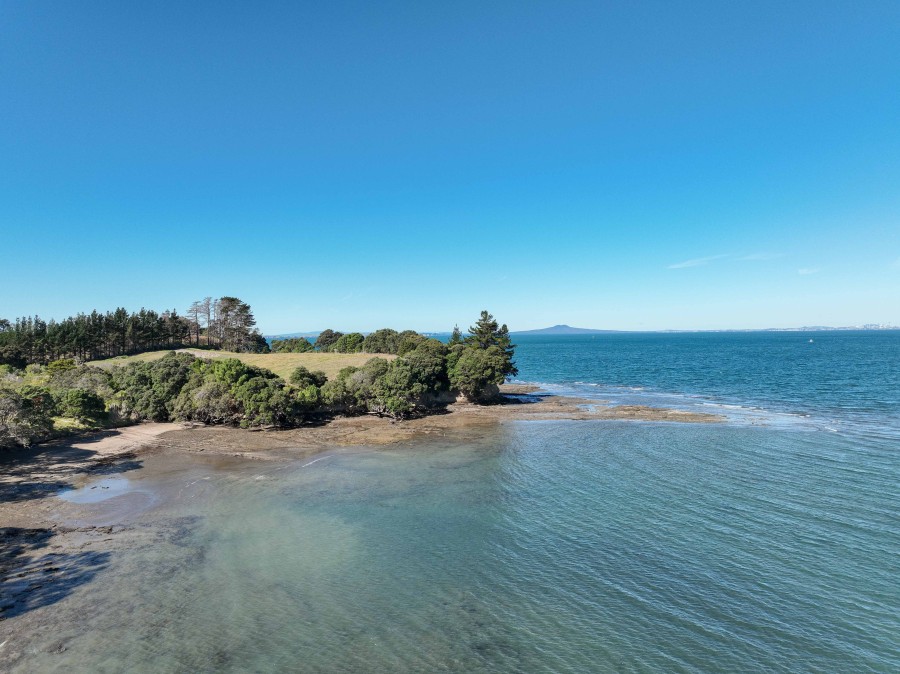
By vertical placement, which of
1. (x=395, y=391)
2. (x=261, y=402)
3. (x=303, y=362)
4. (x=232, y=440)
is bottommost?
(x=232, y=440)

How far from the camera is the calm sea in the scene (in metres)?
15.1

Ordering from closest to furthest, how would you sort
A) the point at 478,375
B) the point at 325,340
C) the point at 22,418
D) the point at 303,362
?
1. the point at 22,418
2. the point at 478,375
3. the point at 303,362
4. the point at 325,340

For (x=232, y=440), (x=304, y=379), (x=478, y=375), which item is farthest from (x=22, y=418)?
(x=478, y=375)

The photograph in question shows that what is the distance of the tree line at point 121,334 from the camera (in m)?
96.9

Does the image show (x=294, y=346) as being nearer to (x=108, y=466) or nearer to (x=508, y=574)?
(x=108, y=466)

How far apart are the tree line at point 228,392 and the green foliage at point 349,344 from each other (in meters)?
56.1

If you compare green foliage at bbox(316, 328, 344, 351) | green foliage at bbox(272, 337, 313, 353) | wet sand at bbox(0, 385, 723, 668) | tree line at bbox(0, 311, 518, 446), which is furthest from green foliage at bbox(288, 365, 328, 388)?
green foliage at bbox(316, 328, 344, 351)

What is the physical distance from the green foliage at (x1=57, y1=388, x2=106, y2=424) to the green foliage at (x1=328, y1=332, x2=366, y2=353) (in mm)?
70290

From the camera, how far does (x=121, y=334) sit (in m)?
109

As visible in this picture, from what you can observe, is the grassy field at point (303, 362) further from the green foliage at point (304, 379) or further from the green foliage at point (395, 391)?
the green foliage at point (395, 391)

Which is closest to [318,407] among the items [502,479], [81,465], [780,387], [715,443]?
[81,465]

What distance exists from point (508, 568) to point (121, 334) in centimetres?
12164

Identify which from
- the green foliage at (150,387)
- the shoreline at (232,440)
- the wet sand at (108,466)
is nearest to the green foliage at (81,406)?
the shoreline at (232,440)

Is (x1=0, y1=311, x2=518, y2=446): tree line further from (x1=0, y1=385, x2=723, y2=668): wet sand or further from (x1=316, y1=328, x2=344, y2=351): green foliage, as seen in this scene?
(x1=316, y1=328, x2=344, y2=351): green foliage
